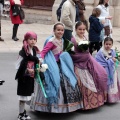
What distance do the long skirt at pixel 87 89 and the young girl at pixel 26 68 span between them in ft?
2.99

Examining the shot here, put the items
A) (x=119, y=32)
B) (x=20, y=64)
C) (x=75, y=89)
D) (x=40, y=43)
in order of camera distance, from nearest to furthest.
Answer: (x=20, y=64)
(x=75, y=89)
(x=40, y=43)
(x=119, y=32)

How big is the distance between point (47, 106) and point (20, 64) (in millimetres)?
752

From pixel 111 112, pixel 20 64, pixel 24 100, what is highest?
pixel 20 64

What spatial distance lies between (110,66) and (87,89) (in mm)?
775

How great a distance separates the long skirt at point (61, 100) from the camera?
5.64 meters

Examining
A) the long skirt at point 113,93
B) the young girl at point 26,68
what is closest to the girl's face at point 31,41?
the young girl at point 26,68

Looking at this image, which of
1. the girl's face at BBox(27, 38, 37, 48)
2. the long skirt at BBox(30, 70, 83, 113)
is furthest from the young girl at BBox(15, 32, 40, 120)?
the long skirt at BBox(30, 70, 83, 113)

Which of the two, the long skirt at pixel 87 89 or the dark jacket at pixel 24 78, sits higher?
the dark jacket at pixel 24 78

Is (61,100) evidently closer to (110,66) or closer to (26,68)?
(26,68)

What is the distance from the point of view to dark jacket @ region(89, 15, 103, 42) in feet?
32.1

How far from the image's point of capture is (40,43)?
12.3 m

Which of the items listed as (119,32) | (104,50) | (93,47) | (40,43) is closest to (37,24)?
(119,32)

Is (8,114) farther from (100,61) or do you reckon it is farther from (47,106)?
(100,61)

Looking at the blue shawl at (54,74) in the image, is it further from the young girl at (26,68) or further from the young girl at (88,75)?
the young girl at (26,68)
